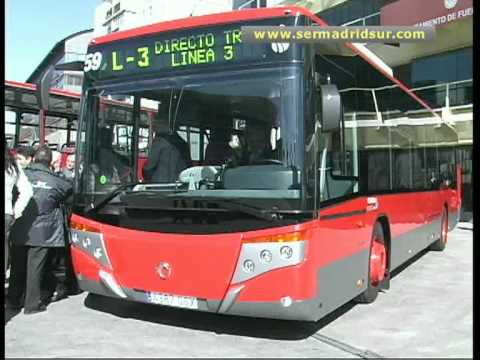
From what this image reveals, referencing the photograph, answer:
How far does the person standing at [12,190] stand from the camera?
5.49 metres

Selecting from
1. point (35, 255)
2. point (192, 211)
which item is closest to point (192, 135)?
point (192, 211)

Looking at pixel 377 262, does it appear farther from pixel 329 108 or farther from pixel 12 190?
pixel 12 190

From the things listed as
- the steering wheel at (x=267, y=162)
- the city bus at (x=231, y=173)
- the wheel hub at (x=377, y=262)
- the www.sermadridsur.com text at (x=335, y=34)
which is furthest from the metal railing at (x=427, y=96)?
the wheel hub at (x=377, y=262)

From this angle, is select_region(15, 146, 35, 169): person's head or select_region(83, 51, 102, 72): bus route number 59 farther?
select_region(15, 146, 35, 169): person's head

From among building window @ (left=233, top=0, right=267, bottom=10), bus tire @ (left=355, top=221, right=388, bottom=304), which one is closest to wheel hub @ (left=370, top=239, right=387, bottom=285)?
bus tire @ (left=355, top=221, right=388, bottom=304)

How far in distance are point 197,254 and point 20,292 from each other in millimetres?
2659

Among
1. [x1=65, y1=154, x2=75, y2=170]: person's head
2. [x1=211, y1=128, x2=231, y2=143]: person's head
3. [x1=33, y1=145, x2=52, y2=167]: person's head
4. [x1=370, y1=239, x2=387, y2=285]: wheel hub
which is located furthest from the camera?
[x1=65, y1=154, x2=75, y2=170]: person's head

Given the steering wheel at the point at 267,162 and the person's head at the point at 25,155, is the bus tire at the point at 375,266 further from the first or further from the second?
the person's head at the point at 25,155

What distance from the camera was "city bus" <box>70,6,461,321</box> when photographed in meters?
4.57

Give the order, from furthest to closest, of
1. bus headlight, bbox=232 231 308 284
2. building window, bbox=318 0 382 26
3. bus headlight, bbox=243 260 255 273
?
building window, bbox=318 0 382 26, bus headlight, bbox=243 260 255 273, bus headlight, bbox=232 231 308 284

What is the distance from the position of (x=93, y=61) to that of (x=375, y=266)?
3772 millimetres

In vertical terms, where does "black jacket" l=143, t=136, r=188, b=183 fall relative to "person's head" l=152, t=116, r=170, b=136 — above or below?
below

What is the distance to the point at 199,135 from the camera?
525 centimetres

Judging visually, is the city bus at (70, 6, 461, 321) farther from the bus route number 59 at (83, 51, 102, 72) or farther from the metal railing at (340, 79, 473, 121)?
the metal railing at (340, 79, 473, 121)
